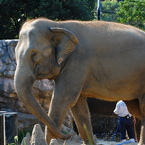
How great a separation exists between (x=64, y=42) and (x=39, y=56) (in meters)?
0.42

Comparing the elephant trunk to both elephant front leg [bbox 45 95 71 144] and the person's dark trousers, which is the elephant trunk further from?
the person's dark trousers

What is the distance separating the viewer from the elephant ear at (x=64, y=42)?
22.0 feet

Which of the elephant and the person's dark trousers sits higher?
the elephant

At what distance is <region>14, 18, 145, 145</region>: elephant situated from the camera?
21.3 feet

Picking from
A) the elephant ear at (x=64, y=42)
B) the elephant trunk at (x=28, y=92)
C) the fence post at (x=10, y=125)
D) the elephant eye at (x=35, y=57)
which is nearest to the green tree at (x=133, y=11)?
the fence post at (x=10, y=125)

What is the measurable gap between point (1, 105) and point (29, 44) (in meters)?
5.46

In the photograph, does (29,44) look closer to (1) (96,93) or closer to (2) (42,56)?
(2) (42,56)

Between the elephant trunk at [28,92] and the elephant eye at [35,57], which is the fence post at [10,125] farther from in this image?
the elephant eye at [35,57]

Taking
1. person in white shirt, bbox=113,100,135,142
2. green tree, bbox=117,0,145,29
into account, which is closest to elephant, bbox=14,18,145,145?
person in white shirt, bbox=113,100,135,142

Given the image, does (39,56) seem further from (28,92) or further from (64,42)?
(28,92)

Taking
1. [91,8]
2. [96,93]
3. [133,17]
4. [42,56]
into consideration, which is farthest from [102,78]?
[91,8]

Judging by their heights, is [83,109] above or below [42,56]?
below

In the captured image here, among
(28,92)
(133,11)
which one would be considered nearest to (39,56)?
(28,92)

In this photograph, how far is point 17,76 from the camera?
251 inches
